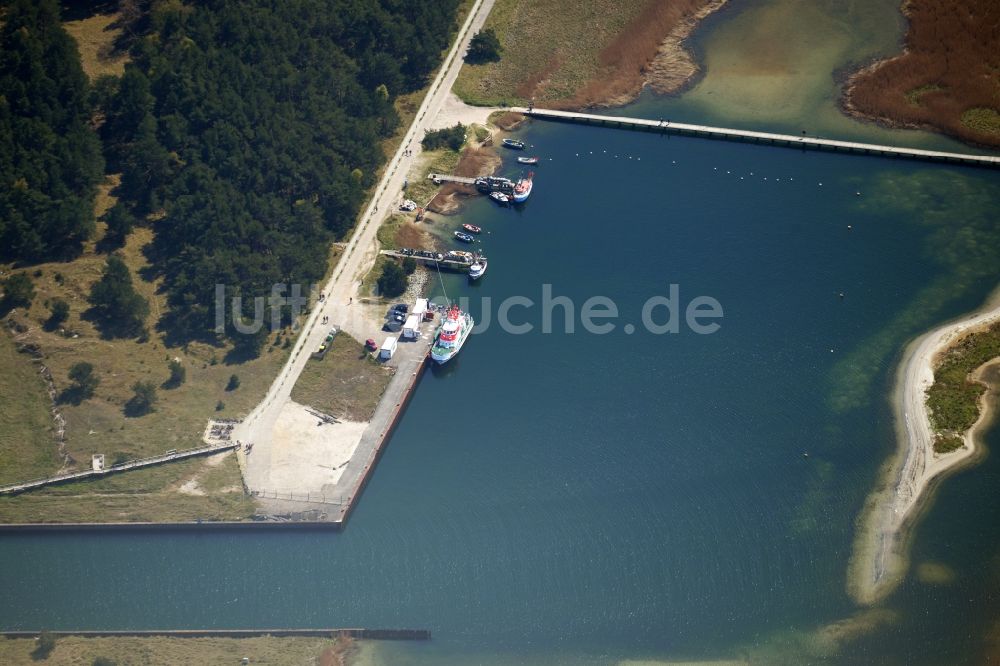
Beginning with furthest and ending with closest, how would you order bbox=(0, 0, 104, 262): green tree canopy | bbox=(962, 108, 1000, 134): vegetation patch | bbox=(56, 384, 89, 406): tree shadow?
bbox=(962, 108, 1000, 134): vegetation patch → bbox=(0, 0, 104, 262): green tree canopy → bbox=(56, 384, 89, 406): tree shadow

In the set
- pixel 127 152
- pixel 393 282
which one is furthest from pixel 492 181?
pixel 127 152

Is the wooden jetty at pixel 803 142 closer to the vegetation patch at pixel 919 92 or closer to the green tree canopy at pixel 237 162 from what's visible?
the vegetation patch at pixel 919 92

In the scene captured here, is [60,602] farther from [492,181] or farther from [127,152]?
[492,181]

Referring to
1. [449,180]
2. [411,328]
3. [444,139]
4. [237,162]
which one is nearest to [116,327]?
[237,162]

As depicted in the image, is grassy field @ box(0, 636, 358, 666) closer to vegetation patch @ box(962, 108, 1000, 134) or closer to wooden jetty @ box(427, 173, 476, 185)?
wooden jetty @ box(427, 173, 476, 185)

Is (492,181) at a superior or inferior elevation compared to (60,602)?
superior

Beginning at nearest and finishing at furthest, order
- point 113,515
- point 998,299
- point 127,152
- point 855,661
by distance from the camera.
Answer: point 855,661
point 113,515
point 998,299
point 127,152

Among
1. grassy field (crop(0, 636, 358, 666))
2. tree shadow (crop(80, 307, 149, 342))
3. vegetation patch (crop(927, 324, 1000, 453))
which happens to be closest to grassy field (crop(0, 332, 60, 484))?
tree shadow (crop(80, 307, 149, 342))
